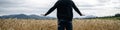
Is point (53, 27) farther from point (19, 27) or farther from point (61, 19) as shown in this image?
point (61, 19)

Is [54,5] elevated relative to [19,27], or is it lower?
elevated

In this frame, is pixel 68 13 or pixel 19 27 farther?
pixel 19 27

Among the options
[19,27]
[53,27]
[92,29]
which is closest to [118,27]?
[92,29]

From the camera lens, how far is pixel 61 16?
710 cm

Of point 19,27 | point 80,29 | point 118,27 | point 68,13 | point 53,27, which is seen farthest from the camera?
point 118,27

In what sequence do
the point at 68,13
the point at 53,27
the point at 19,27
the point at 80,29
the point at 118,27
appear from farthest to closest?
1. the point at 118,27
2. the point at 80,29
3. the point at 53,27
4. the point at 19,27
5. the point at 68,13

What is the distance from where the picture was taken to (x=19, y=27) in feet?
28.9

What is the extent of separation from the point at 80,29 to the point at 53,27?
111cm

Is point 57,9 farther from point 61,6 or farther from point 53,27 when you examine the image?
point 53,27

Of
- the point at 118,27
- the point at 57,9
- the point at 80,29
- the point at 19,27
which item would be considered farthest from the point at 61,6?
the point at 118,27

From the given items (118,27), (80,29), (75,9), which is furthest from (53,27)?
(118,27)

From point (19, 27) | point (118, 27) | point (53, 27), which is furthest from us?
point (118, 27)

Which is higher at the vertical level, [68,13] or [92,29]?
[68,13]

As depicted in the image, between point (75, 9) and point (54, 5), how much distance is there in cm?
55
